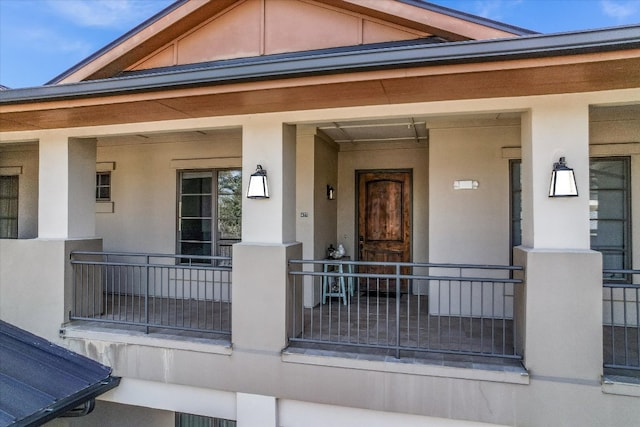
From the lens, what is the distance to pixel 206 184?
7012 mm

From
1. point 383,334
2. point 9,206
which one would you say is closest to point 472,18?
point 383,334

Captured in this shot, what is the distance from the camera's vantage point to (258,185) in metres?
4.25

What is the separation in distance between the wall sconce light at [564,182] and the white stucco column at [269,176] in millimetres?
2583

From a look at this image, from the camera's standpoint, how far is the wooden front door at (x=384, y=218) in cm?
709

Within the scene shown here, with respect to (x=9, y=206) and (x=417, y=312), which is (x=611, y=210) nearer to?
(x=417, y=312)

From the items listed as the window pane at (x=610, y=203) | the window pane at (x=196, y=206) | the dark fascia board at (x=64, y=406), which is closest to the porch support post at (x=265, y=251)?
the dark fascia board at (x=64, y=406)

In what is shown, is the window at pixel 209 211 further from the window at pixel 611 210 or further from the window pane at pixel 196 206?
the window at pixel 611 210

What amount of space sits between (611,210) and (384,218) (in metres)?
3.31

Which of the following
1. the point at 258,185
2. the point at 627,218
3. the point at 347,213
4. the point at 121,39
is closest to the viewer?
the point at 258,185

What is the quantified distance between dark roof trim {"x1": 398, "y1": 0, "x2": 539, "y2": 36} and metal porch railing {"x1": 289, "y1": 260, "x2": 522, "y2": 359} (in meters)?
2.32

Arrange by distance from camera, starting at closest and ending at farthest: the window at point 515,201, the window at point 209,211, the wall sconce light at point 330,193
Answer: the window at point 515,201, the wall sconce light at point 330,193, the window at point 209,211

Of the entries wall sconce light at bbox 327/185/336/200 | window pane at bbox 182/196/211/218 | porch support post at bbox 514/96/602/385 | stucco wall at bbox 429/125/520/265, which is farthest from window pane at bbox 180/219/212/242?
porch support post at bbox 514/96/602/385

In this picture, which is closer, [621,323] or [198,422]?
[621,323]

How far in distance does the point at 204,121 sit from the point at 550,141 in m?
3.55
